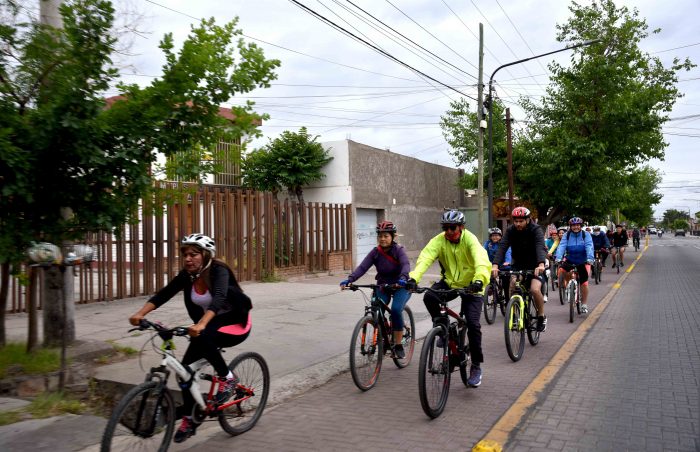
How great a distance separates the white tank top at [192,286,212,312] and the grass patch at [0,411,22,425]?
1902 millimetres

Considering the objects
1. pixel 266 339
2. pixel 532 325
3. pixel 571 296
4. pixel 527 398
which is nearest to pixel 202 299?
pixel 527 398

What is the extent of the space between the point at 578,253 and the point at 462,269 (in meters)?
5.87

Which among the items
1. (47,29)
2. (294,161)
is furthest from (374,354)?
(294,161)

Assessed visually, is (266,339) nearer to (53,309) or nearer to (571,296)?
(53,309)

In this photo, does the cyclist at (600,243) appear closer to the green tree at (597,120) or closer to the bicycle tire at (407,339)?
the green tree at (597,120)

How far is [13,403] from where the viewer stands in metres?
5.34

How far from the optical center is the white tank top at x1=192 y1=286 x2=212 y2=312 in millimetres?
4570

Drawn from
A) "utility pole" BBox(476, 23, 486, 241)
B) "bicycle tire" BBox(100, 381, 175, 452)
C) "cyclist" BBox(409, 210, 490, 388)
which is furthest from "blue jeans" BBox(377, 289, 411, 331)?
"utility pole" BBox(476, 23, 486, 241)

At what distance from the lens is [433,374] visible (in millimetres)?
5098

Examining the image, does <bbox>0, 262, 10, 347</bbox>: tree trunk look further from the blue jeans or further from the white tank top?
the blue jeans

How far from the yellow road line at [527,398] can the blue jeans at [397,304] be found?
5.10 feet

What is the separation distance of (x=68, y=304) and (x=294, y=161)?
1418 centimetres

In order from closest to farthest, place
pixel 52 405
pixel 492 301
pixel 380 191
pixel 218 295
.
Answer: pixel 218 295, pixel 52 405, pixel 492 301, pixel 380 191

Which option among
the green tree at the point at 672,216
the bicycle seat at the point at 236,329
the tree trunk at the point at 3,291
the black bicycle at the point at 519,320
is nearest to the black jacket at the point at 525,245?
the black bicycle at the point at 519,320
